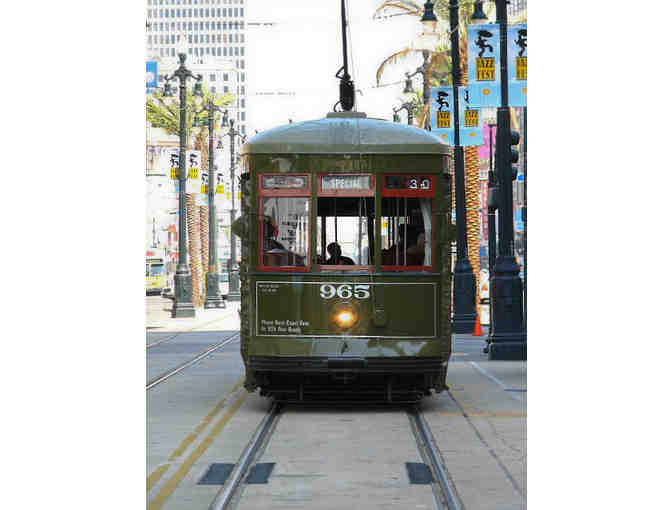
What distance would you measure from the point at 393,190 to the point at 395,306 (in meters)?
1.34

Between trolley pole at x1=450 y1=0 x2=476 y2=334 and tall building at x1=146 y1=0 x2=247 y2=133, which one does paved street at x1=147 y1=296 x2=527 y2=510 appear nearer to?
trolley pole at x1=450 y1=0 x2=476 y2=334

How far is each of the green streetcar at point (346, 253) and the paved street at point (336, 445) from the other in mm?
798

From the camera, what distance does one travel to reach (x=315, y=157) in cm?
1507

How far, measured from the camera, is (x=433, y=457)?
11797mm

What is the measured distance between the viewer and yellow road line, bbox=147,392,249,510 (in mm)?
9695

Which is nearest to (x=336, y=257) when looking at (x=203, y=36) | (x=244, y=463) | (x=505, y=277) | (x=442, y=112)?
(x=244, y=463)

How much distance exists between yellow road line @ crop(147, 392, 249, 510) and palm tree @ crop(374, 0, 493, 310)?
20.7m

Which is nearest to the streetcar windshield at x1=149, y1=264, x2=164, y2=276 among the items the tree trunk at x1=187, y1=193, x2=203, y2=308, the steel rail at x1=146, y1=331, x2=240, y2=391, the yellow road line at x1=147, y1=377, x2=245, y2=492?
the tree trunk at x1=187, y1=193, x2=203, y2=308

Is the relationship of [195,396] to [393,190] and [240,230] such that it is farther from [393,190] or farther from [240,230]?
[393,190]

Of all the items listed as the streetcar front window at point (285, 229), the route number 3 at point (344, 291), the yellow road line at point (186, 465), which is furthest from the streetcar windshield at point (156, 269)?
the route number 3 at point (344, 291)
